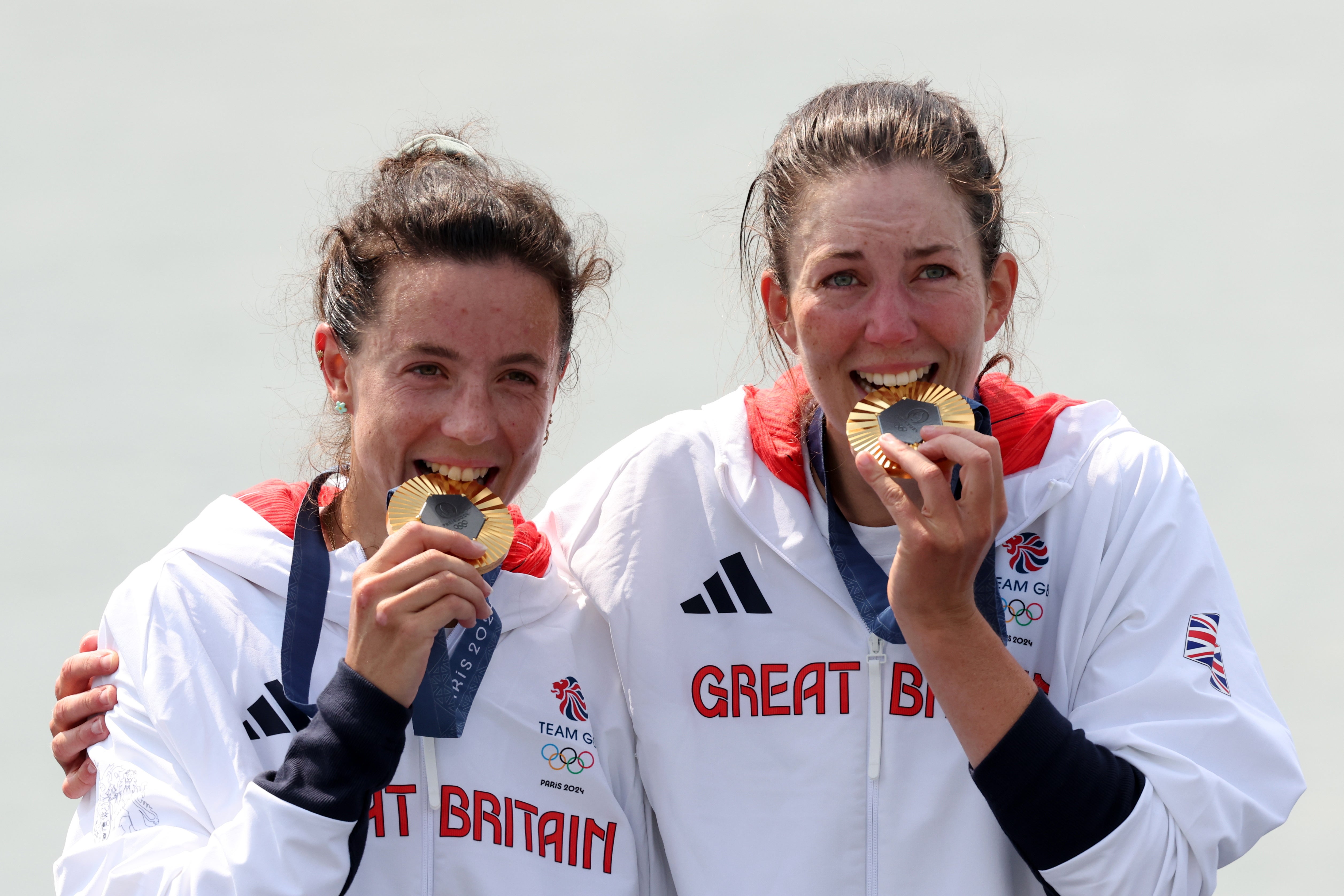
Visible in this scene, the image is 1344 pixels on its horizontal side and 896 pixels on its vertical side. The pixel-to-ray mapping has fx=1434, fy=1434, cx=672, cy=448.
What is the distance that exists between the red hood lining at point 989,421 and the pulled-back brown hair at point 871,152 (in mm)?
193

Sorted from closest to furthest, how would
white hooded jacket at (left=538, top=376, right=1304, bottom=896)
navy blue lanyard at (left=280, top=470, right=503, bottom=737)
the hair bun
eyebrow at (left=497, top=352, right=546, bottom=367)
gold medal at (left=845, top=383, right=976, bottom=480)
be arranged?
1. white hooded jacket at (left=538, top=376, right=1304, bottom=896)
2. gold medal at (left=845, top=383, right=976, bottom=480)
3. navy blue lanyard at (left=280, top=470, right=503, bottom=737)
4. eyebrow at (left=497, top=352, right=546, bottom=367)
5. the hair bun

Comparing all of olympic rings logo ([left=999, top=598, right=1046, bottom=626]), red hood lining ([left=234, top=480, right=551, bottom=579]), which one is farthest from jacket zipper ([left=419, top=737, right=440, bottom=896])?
olympic rings logo ([left=999, top=598, right=1046, bottom=626])

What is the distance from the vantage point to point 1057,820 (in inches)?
126

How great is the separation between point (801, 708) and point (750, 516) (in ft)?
1.76

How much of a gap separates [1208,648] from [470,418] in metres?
1.89

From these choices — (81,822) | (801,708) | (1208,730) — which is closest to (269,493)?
(81,822)

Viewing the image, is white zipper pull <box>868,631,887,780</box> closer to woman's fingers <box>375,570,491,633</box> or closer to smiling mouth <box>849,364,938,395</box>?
smiling mouth <box>849,364,938,395</box>

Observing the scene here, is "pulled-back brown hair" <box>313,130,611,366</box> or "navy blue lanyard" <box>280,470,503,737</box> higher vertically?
"pulled-back brown hair" <box>313,130,611,366</box>

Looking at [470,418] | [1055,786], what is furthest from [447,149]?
[1055,786]

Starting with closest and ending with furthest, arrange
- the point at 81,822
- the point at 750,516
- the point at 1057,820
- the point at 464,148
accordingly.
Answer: the point at 1057,820, the point at 81,822, the point at 750,516, the point at 464,148

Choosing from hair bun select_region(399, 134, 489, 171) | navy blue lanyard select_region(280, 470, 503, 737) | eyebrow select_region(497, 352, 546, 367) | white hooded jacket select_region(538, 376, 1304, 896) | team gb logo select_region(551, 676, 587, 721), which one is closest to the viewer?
white hooded jacket select_region(538, 376, 1304, 896)

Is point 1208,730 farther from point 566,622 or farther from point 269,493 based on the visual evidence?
point 269,493

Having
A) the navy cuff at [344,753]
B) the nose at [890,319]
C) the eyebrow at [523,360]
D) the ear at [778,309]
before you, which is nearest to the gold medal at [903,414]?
the nose at [890,319]

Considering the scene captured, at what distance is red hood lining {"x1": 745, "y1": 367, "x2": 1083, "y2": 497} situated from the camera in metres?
3.82
